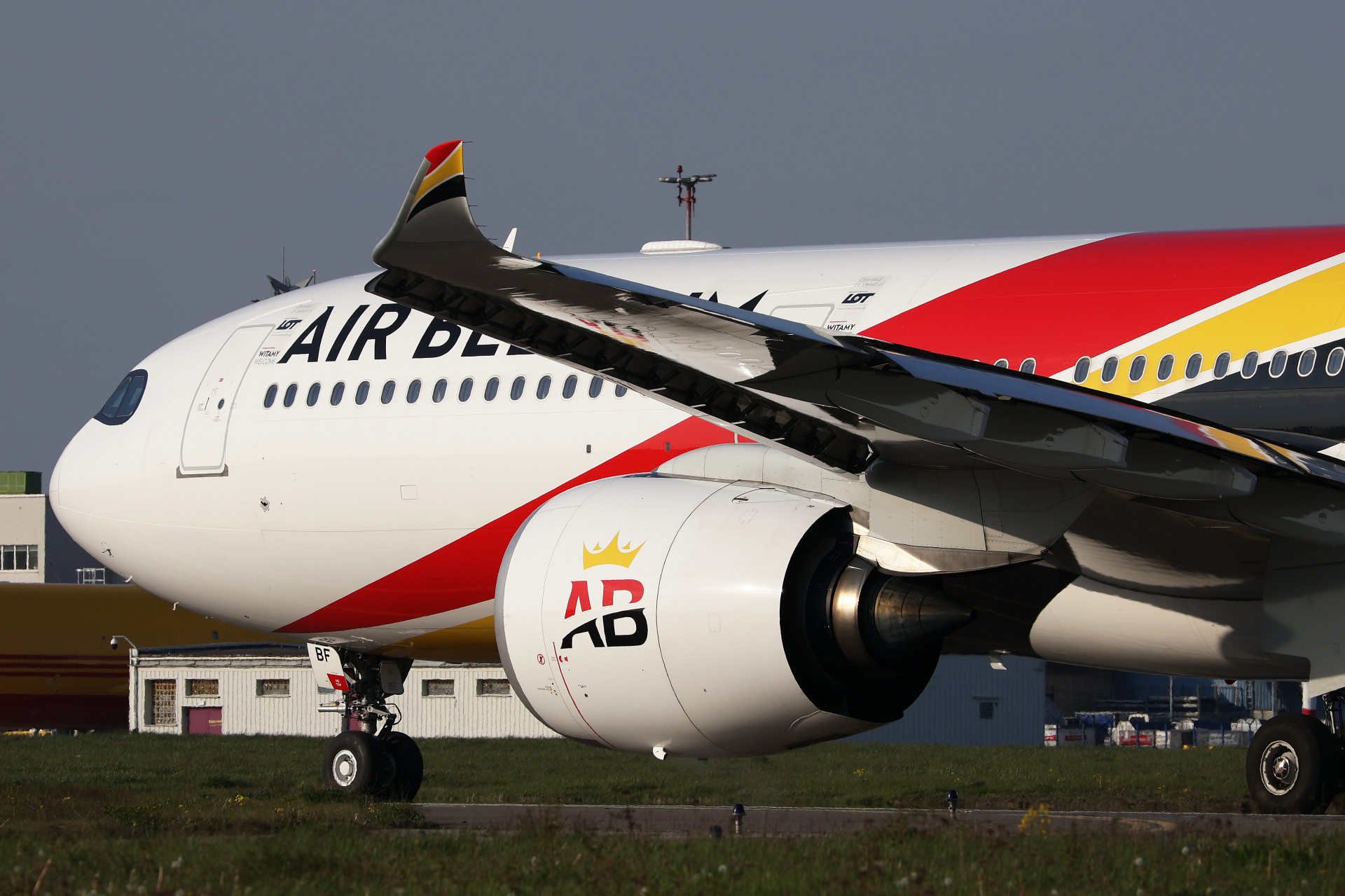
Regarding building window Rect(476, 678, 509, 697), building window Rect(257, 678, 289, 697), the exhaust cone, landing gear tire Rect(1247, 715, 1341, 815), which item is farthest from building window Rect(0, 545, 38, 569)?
landing gear tire Rect(1247, 715, 1341, 815)

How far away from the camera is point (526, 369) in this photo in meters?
12.3

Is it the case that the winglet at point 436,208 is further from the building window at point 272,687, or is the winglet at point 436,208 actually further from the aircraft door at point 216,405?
the building window at point 272,687

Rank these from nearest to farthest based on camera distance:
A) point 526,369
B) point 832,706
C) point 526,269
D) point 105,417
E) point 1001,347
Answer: point 526,269 < point 832,706 < point 1001,347 < point 526,369 < point 105,417

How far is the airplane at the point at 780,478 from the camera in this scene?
24.6 ft

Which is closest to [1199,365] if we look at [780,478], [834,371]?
[780,478]

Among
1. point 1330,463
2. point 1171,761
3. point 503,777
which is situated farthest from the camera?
point 1171,761

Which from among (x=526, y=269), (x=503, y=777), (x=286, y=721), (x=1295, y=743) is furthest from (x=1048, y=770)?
(x=286, y=721)

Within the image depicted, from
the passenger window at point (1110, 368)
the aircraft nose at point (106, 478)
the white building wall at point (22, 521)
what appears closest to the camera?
the passenger window at point (1110, 368)

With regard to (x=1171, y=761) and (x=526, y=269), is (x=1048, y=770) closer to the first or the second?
(x=1171, y=761)

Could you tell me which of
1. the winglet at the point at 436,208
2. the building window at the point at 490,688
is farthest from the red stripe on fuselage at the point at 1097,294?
the building window at the point at 490,688

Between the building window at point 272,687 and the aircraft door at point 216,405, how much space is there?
29.6 m

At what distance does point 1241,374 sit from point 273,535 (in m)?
7.58

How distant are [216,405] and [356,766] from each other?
3281 mm

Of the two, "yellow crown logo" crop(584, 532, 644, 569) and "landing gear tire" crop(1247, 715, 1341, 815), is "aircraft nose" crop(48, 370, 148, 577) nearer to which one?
"yellow crown logo" crop(584, 532, 644, 569)
